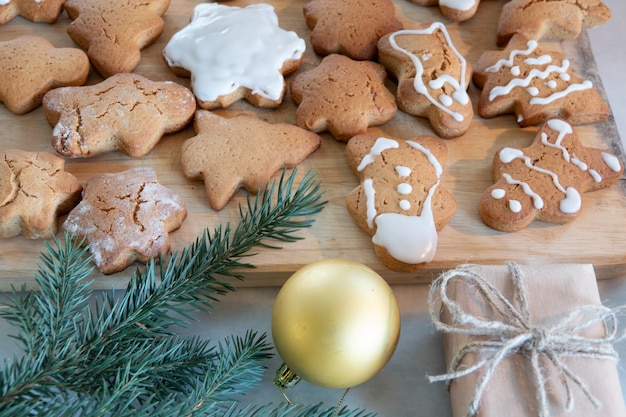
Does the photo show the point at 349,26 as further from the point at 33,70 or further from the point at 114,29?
the point at 33,70

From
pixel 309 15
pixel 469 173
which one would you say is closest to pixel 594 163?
pixel 469 173

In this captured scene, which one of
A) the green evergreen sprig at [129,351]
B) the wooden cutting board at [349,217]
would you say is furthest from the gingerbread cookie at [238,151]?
the green evergreen sprig at [129,351]

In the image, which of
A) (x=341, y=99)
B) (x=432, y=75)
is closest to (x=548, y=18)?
(x=432, y=75)

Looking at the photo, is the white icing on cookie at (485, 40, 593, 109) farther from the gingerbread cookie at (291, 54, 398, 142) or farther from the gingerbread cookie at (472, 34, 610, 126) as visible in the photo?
the gingerbread cookie at (291, 54, 398, 142)

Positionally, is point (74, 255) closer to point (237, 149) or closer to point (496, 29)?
point (237, 149)

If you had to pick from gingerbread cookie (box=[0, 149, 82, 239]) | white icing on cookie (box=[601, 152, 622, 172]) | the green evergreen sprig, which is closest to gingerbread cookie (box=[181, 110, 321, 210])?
the green evergreen sprig

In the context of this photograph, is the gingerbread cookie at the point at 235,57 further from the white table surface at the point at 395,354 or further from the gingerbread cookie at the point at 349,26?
the white table surface at the point at 395,354
